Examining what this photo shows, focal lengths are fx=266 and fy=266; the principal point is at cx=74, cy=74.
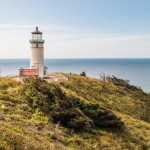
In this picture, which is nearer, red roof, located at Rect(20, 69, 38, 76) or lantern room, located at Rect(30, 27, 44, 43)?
red roof, located at Rect(20, 69, 38, 76)

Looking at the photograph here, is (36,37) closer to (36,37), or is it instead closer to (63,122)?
(36,37)

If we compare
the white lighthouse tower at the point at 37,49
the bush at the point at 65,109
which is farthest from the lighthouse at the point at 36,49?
the bush at the point at 65,109

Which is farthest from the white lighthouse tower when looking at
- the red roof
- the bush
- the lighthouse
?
the bush

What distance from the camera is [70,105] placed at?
18.6 m

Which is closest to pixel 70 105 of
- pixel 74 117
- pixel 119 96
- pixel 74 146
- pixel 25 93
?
pixel 74 117

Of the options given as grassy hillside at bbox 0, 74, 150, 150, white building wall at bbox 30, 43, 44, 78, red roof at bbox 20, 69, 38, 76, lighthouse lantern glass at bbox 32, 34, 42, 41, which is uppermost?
lighthouse lantern glass at bbox 32, 34, 42, 41

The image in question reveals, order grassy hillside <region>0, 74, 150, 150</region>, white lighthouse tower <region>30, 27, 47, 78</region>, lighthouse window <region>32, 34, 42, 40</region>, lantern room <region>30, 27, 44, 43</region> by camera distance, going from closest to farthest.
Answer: grassy hillside <region>0, 74, 150, 150</region> < lantern room <region>30, 27, 44, 43</region> < white lighthouse tower <region>30, 27, 47, 78</region> < lighthouse window <region>32, 34, 42, 40</region>

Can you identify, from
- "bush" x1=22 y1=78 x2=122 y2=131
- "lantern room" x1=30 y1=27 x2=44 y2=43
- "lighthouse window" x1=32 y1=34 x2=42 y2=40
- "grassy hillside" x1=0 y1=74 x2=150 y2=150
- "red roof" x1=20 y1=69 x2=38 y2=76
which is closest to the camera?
"grassy hillside" x1=0 y1=74 x2=150 y2=150

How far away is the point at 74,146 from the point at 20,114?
12.4ft

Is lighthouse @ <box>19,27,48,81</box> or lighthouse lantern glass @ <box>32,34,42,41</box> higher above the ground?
lighthouse lantern glass @ <box>32,34,42,41</box>

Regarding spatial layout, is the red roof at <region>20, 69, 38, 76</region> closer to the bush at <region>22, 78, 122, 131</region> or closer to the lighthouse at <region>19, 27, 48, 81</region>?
the lighthouse at <region>19, 27, 48, 81</region>

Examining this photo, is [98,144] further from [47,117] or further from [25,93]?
[25,93]

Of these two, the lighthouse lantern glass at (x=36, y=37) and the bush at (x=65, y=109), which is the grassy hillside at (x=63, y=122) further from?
the lighthouse lantern glass at (x=36, y=37)

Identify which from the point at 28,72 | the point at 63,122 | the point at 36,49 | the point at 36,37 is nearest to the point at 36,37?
the point at 36,37
